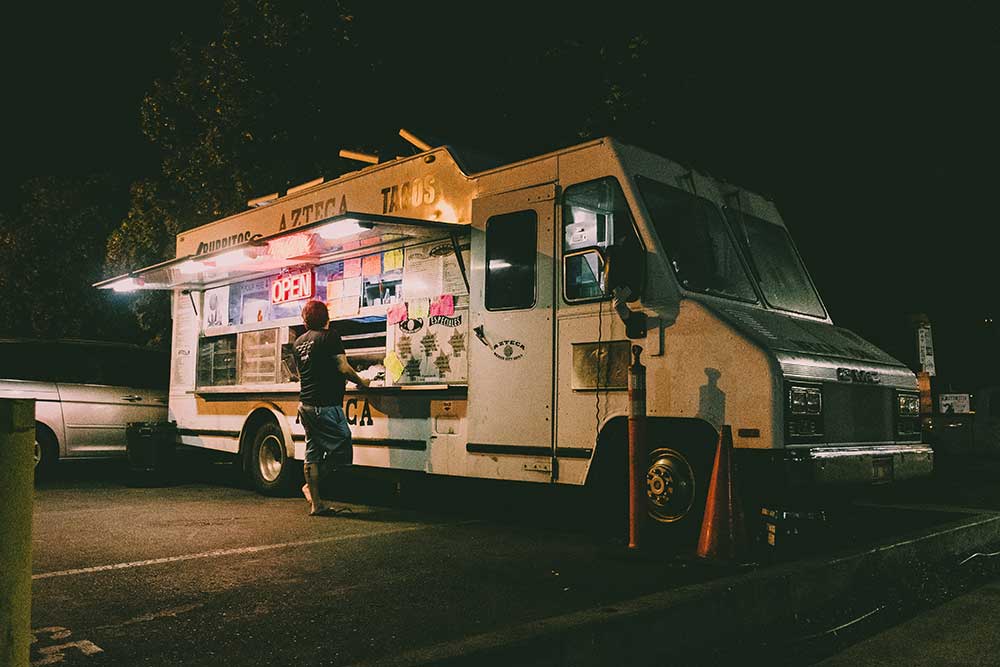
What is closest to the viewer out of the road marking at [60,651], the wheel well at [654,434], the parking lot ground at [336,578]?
the road marking at [60,651]

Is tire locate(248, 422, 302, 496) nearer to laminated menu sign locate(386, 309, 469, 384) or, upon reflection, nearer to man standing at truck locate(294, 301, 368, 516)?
man standing at truck locate(294, 301, 368, 516)

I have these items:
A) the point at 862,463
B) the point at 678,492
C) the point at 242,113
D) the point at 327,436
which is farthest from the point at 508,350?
the point at 242,113

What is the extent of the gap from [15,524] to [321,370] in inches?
197

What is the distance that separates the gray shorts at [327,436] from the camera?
7.23m

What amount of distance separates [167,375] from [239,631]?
843 centimetres

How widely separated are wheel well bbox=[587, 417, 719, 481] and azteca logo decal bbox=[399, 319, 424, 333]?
7.00 ft

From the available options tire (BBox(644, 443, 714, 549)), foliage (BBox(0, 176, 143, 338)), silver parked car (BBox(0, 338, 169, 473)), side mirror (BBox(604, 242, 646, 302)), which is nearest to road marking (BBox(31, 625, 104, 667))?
tire (BBox(644, 443, 714, 549))

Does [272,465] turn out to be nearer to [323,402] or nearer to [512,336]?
[323,402]

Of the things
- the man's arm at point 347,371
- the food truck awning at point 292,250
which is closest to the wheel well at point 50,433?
the food truck awning at point 292,250

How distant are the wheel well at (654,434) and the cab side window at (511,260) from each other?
1.16m

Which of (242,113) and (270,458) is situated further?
(242,113)

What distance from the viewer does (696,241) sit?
611cm

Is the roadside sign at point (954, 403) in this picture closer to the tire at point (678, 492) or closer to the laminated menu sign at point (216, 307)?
the tire at point (678, 492)

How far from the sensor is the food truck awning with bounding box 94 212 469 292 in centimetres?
682
